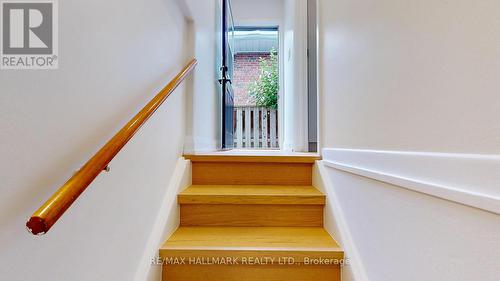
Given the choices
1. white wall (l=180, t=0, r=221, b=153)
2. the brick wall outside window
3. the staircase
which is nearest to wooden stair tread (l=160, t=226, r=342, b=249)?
the staircase

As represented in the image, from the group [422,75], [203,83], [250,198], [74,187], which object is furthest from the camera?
[203,83]

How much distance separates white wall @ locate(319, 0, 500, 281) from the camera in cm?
51

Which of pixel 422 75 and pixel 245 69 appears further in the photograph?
pixel 245 69

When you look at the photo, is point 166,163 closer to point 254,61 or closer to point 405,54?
point 405,54

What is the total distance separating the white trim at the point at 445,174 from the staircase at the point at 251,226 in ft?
1.76

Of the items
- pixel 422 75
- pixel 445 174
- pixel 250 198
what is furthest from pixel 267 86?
pixel 445 174

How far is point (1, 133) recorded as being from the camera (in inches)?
18.0

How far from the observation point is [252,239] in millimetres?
1293

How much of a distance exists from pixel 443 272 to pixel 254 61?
268 inches

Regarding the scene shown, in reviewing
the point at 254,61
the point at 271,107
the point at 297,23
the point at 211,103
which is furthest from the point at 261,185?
the point at 254,61

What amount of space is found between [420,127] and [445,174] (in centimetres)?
15

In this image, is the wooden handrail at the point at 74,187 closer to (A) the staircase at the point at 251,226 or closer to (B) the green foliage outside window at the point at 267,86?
(A) the staircase at the point at 251,226

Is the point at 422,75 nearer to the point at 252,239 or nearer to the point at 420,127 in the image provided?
the point at 420,127

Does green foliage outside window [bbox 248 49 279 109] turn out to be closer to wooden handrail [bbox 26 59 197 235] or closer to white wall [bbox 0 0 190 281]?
white wall [bbox 0 0 190 281]
